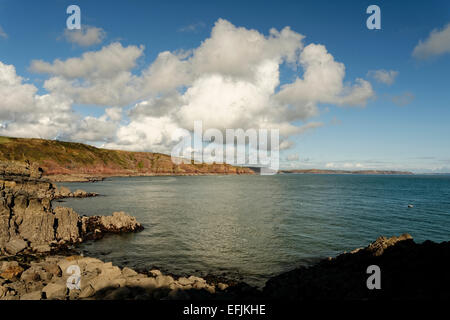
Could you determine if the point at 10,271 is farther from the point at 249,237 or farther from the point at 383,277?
the point at 383,277

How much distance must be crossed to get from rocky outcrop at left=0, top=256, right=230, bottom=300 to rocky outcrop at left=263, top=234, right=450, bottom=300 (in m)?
5.17

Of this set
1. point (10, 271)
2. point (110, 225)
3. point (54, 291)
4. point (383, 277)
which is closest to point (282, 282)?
point (383, 277)

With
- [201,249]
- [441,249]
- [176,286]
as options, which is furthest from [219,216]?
[441,249]

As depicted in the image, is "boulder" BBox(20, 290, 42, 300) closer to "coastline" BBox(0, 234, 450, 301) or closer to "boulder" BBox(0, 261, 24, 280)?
"coastline" BBox(0, 234, 450, 301)

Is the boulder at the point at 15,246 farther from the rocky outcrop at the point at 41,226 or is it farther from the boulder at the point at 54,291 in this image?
the boulder at the point at 54,291

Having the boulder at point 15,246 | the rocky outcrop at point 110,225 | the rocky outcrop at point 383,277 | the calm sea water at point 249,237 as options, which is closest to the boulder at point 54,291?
the calm sea water at point 249,237

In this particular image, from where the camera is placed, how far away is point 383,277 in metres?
16.0

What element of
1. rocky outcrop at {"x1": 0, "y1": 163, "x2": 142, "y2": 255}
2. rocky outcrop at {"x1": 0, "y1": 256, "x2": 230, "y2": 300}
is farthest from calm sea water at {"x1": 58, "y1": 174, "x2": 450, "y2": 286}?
rocky outcrop at {"x1": 0, "y1": 256, "x2": 230, "y2": 300}

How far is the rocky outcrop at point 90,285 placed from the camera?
14906mm

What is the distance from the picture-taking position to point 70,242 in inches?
1164

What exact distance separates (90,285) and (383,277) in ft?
62.7
